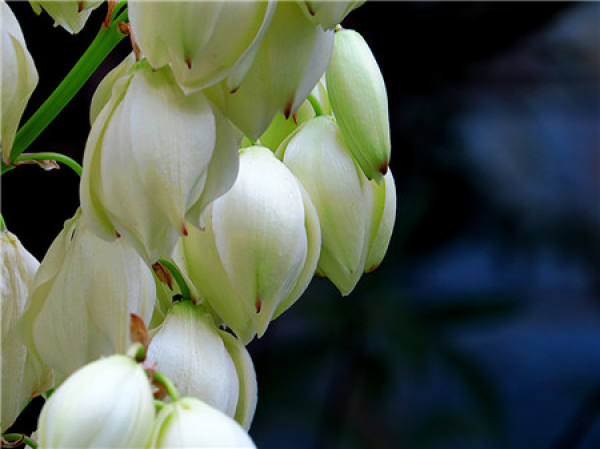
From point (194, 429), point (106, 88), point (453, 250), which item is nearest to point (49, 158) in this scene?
point (106, 88)

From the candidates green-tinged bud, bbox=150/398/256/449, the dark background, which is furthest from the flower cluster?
the dark background

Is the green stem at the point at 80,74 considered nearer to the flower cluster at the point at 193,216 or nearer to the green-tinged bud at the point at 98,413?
the flower cluster at the point at 193,216

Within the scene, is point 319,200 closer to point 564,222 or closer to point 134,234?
point 134,234

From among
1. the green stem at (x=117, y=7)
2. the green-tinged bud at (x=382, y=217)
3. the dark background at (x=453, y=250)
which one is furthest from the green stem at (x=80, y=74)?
the dark background at (x=453, y=250)

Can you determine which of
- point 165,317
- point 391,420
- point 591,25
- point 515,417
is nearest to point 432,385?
point 391,420

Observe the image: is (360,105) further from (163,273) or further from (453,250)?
(453,250)

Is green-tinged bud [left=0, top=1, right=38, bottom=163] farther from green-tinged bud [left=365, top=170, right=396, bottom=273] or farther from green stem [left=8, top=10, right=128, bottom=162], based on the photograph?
green-tinged bud [left=365, top=170, right=396, bottom=273]
